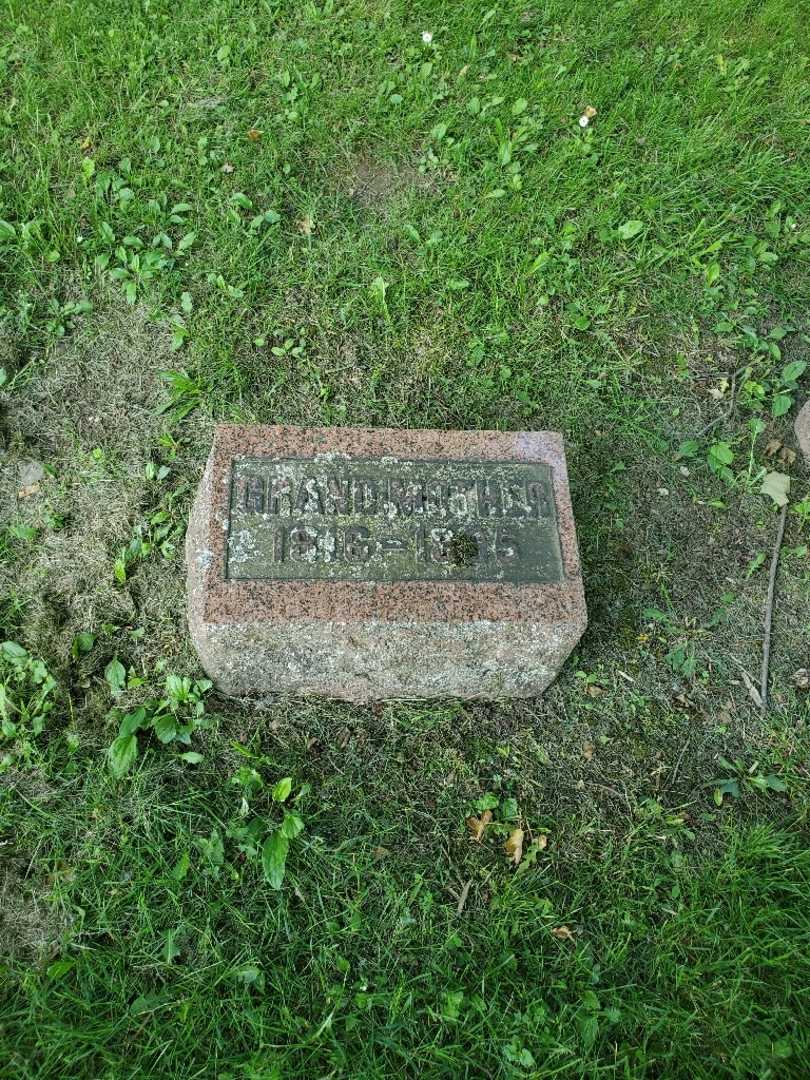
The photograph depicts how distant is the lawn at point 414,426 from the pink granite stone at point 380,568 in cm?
28

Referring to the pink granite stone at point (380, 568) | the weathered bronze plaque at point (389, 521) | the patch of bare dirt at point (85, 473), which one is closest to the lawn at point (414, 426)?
the patch of bare dirt at point (85, 473)

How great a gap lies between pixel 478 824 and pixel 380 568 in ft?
2.76

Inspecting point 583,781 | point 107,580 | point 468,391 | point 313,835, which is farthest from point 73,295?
point 583,781

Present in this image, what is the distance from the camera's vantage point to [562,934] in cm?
212

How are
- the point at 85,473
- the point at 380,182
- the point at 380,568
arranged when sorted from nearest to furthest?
the point at 380,568 < the point at 85,473 < the point at 380,182

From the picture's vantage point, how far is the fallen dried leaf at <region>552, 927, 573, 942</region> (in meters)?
2.11

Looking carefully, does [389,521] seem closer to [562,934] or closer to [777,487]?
[562,934]

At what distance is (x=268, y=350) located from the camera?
3053mm

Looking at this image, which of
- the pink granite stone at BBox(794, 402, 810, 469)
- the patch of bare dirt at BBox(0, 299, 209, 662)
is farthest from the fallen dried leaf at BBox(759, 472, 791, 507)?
the patch of bare dirt at BBox(0, 299, 209, 662)

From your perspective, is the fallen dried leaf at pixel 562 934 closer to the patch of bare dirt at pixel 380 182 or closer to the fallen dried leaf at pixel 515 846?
the fallen dried leaf at pixel 515 846

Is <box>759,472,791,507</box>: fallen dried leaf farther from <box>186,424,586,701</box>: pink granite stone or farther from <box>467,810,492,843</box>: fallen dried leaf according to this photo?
<box>467,810,492,843</box>: fallen dried leaf

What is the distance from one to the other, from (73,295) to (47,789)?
199 centimetres

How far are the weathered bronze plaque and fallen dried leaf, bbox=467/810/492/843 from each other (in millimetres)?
741

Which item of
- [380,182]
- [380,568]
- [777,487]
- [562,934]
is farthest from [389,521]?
[380,182]
